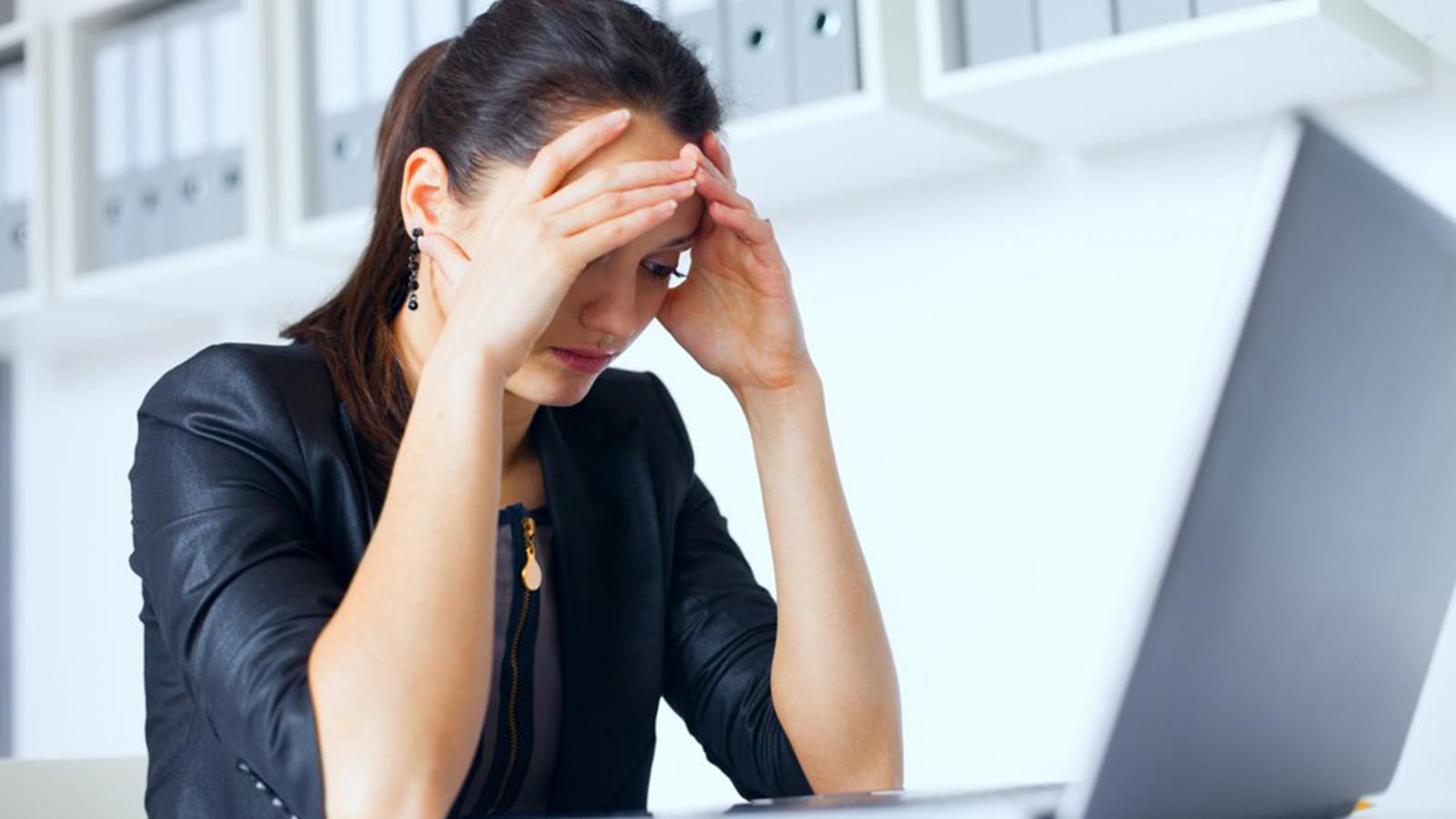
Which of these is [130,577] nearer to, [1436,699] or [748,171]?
[748,171]

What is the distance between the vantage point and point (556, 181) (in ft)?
3.64

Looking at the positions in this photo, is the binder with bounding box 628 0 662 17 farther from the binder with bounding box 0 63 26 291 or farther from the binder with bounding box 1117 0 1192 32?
the binder with bounding box 0 63 26 291

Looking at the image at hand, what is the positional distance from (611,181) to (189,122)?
A: 136 centimetres

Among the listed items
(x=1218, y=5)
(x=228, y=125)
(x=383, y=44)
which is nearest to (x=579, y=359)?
(x=1218, y=5)

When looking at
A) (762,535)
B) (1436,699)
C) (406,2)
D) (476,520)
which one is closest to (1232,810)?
(476,520)

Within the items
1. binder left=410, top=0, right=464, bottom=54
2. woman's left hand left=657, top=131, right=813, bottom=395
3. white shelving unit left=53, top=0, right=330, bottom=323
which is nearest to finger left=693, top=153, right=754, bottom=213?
woman's left hand left=657, top=131, right=813, bottom=395

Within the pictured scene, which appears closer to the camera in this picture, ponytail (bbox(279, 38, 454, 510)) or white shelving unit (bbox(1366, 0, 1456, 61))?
ponytail (bbox(279, 38, 454, 510))

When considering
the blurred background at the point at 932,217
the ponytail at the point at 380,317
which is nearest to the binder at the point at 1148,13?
the blurred background at the point at 932,217

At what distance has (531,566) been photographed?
4.01ft

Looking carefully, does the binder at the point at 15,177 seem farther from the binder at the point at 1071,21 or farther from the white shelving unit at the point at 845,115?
the binder at the point at 1071,21

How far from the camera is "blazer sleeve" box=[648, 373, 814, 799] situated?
51.0 inches

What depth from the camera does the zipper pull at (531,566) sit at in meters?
1.21

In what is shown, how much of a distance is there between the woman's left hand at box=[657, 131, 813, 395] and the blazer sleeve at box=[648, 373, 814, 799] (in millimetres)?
161

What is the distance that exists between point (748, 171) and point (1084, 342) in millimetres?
415
